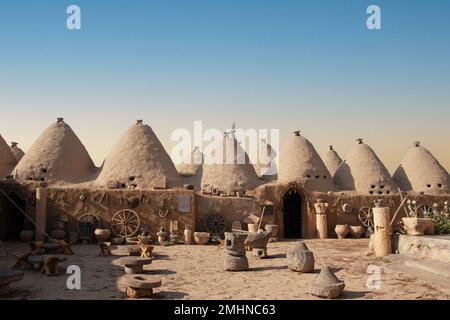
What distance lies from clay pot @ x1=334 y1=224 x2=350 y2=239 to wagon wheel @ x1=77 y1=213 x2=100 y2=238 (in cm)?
942

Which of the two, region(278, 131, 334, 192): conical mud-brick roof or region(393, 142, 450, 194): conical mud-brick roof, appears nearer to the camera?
region(278, 131, 334, 192): conical mud-brick roof

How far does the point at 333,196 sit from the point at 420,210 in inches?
170

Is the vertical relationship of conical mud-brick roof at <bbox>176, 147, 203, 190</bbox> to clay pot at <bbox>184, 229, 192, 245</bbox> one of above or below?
above

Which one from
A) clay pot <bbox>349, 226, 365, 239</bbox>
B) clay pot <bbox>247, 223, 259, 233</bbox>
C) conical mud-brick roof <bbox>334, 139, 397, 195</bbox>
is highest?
conical mud-brick roof <bbox>334, 139, 397, 195</bbox>

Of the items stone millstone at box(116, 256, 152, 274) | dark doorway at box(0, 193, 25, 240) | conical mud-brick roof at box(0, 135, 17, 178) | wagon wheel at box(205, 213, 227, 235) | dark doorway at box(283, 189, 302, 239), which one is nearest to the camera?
stone millstone at box(116, 256, 152, 274)

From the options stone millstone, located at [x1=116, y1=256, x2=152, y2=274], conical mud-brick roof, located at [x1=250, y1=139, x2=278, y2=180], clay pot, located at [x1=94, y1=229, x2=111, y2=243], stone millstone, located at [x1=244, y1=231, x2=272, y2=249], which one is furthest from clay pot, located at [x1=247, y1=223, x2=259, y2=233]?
conical mud-brick roof, located at [x1=250, y1=139, x2=278, y2=180]

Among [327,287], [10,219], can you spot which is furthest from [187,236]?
[327,287]

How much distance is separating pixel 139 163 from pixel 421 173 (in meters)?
16.9

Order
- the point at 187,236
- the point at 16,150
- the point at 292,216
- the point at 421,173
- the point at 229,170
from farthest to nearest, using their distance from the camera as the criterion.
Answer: the point at 16,150 → the point at 421,173 → the point at 229,170 → the point at 292,216 → the point at 187,236

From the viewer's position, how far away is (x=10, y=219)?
15734 millimetres

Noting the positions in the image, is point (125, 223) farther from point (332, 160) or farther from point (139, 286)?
point (332, 160)

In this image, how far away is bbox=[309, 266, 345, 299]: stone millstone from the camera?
6766 millimetres

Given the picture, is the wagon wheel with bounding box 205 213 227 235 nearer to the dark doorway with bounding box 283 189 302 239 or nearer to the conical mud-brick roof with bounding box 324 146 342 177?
the dark doorway with bounding box 283 189 302 239

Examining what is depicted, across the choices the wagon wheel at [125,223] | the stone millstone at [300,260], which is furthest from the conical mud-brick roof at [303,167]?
the stone millstone at [300,260]
